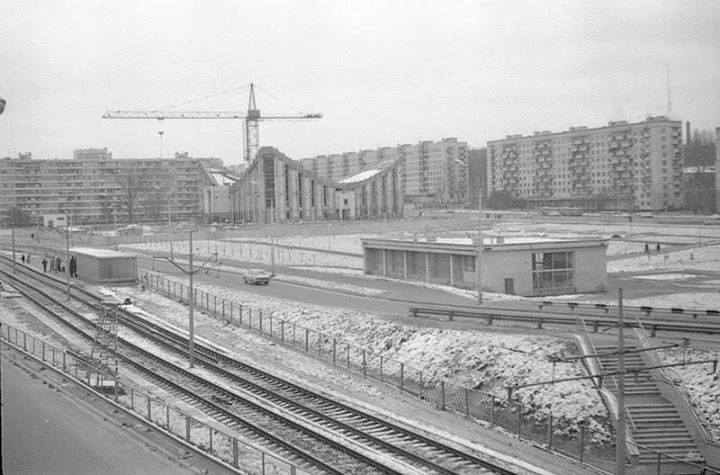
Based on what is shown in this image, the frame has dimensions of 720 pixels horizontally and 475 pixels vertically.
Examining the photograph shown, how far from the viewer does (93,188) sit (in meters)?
22.1

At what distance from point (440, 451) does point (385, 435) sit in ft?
3.55

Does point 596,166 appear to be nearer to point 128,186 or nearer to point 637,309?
point 637,309

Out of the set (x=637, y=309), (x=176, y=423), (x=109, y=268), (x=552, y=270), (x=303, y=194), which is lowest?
(x=176, y=423)

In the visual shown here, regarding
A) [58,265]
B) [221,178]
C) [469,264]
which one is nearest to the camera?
[469,264]

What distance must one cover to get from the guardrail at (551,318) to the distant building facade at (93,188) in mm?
8991

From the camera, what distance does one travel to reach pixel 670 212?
40812 mm

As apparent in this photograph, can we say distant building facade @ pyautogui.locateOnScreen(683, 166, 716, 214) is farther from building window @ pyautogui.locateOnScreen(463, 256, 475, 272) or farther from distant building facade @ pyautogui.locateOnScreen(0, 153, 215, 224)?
distant building facade @ pyautogui.locateOnScreen(0, 153, 215, 224)

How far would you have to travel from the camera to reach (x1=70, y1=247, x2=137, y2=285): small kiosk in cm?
2956

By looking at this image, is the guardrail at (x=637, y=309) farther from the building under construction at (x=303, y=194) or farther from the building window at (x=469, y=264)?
the building under construction at (x=303, y=194)

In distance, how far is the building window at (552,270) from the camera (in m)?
25.3

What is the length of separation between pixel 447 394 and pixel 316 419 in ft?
9.43

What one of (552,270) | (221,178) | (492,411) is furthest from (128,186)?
(221,178)

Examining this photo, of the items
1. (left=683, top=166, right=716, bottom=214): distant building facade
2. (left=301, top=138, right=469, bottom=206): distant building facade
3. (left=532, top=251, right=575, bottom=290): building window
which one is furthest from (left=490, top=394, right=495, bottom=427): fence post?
(left=301, top=138, right=469, bottom=206): distant building facade

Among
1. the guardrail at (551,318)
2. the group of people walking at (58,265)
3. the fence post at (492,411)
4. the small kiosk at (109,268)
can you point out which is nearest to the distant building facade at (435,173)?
the group of people walking at (58,265)
